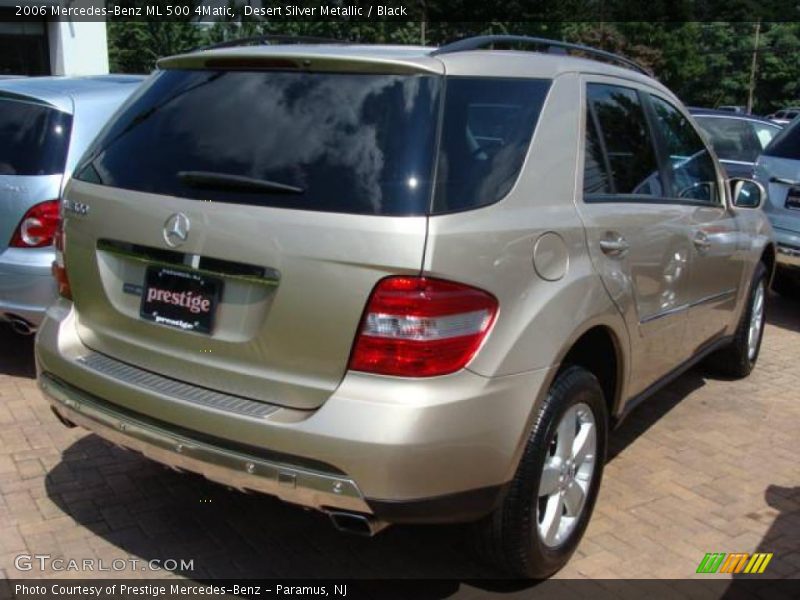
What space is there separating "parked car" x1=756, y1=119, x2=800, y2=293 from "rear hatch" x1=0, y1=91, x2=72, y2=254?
201 inches

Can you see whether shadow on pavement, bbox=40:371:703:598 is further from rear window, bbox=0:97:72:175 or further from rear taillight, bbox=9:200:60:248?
rear window, bbox=0:97:72:175

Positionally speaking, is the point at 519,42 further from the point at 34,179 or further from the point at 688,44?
the point at 688,44

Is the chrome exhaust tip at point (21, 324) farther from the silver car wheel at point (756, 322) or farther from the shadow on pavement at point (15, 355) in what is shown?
the silver car wheel at point (756, 322)

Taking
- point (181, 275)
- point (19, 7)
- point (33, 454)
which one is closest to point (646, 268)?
point (181, 275)

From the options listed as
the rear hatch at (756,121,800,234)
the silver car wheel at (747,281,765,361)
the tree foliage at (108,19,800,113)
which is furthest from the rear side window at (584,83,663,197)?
the tree foliage at (108,19,800,113)

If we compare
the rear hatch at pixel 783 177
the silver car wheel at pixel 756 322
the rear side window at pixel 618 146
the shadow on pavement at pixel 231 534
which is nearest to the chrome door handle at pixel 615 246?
the rear side window at pixel 618 146

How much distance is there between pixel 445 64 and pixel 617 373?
145 centimetres

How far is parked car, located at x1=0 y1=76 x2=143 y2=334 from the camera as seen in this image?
14.6ft

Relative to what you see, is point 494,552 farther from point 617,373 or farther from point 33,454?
point 33,454

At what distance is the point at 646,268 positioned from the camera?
11.3ft

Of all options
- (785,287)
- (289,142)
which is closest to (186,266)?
(289,142)

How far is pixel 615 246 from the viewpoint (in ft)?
10.3

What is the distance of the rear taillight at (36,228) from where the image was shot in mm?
4473

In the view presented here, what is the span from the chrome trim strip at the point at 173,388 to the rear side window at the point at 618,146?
144 centimetres
